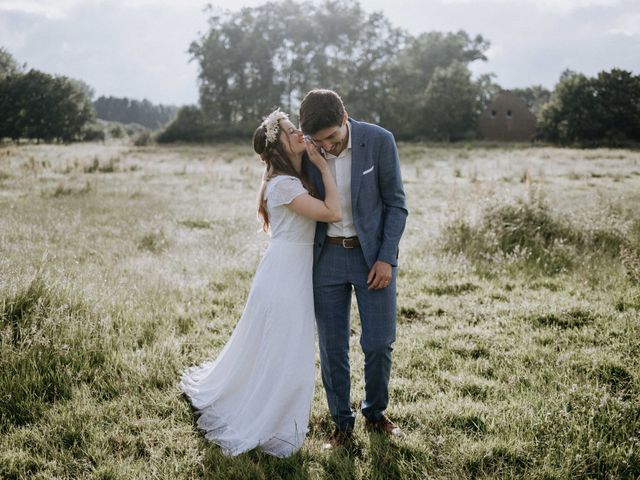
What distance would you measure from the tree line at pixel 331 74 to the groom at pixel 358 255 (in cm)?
5221

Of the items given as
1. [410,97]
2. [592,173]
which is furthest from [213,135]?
[592,173]

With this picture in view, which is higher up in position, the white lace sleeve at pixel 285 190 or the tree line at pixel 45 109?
the tree line at pixel 45 109

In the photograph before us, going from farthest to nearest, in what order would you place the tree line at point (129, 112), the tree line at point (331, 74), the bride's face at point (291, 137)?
the tree line at point (129, 112) → the tree line at point (331, 74) → the bride's face at point (291, 137)

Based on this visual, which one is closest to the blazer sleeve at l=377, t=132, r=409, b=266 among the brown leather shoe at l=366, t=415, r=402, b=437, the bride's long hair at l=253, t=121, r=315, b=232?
the bride's long hair at l=253, t=121, r=315, b=232

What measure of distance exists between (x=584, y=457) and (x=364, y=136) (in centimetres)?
265

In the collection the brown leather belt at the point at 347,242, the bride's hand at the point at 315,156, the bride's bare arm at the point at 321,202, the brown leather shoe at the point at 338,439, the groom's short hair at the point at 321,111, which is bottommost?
the brown leather shoe at the point at 338,439

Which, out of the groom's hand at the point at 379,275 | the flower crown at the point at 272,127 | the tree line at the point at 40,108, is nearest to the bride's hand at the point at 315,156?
the flower crown at the point at 272,127

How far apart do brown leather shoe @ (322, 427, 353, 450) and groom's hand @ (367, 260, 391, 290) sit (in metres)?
1.19

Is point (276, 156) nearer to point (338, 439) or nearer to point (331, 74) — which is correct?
point (338, 439)

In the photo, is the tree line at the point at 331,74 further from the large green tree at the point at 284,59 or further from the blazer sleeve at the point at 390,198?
the blazer sleeve at the point at 390,198

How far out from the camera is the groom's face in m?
3.13

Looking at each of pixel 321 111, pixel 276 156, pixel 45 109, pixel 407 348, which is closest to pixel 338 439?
pixel 407 348

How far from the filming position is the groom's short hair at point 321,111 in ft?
10.1

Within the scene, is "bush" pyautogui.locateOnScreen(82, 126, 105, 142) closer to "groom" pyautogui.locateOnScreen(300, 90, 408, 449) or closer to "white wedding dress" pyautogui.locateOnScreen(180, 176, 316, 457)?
"white wedding dress" pyautogui.locateOnScreen(180, 176, 316, 457)
